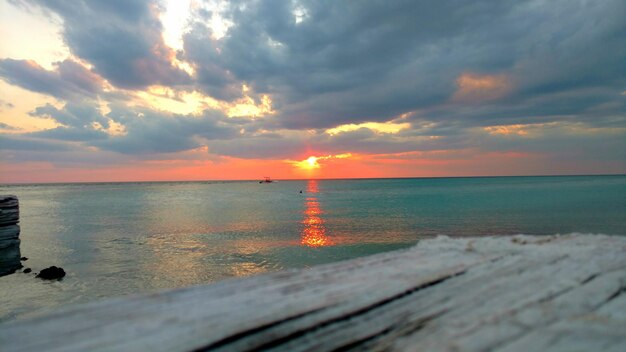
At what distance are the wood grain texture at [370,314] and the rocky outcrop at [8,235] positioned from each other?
155 inches

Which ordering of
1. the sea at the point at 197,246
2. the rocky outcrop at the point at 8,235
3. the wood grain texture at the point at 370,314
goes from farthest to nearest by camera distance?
the sea at the point at 197,246 → the rocky outcrop at the point at 8,235 → the wood grain texture at the point at 370,314

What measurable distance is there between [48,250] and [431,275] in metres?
28.9

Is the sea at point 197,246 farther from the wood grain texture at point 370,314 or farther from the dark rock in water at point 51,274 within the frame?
the wood grain texture at point 370,314

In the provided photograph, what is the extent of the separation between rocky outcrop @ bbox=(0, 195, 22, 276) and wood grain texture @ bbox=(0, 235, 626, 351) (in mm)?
3944

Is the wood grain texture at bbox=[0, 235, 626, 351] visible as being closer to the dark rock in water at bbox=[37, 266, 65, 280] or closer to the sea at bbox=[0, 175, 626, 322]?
the sea at bbox=[0, 175, 626, 322]

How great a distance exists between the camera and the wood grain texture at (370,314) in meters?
1.15

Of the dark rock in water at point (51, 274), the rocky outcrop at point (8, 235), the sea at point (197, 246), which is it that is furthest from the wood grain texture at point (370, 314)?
the dark rock in water at point (51, 274)

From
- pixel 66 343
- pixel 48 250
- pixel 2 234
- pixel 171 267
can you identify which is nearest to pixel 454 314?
pixel 66 343

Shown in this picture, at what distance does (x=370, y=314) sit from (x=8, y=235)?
4.96m

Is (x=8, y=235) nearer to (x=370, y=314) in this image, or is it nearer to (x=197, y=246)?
(x=370, y=314)

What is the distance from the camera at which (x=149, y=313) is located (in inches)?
53.4

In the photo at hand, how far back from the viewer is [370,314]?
4.47 feet

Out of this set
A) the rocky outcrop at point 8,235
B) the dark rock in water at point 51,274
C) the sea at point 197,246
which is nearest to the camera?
the rocky outcrop at point 8,235

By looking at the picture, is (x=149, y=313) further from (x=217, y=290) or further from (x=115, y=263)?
(x=115, y=263)
